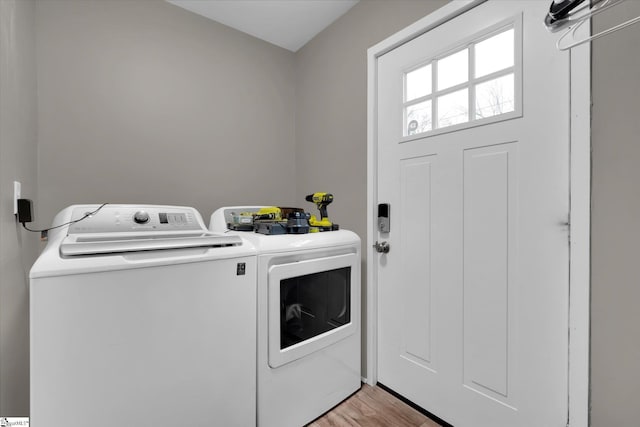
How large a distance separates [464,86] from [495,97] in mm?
161

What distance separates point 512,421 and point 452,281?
2.03 feet

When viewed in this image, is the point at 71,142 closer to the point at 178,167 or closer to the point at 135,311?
the point at 178,167

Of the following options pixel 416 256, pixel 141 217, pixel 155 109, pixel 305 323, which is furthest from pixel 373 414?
pixel 155 109

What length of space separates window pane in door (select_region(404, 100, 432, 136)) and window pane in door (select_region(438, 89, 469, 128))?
2.5 inches

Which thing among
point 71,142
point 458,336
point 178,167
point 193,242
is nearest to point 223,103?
point 178,167

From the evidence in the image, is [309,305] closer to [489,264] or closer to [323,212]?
[323,212]

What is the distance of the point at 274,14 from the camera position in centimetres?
194

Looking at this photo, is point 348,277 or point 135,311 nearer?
point 135,311

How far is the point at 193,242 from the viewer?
3.52 feet

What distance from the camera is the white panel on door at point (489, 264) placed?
1207 mm

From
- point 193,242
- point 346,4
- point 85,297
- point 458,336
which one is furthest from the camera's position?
point 346,4

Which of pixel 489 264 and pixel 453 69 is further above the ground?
pixel 453 69

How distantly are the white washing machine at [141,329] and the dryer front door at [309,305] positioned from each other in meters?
0.11

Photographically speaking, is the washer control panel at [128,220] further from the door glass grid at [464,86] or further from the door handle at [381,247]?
the door glass grid at [464,86]
